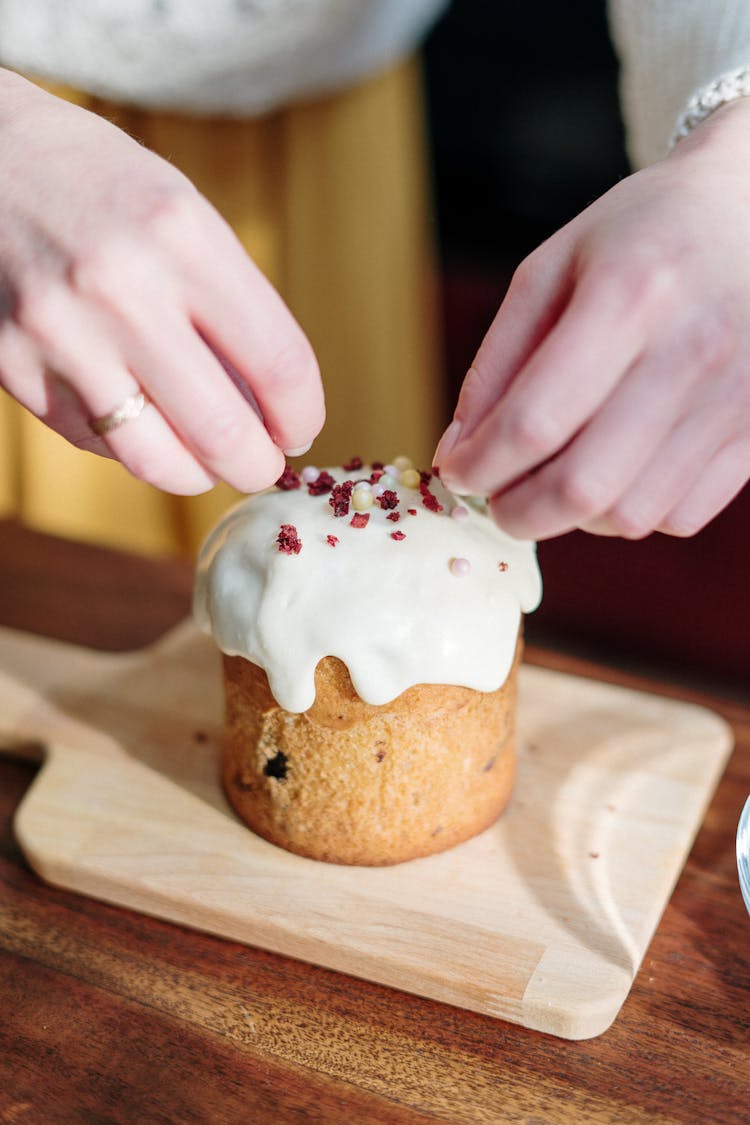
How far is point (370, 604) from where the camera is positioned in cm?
91

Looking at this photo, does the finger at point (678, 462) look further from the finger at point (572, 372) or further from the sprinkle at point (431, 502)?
the sprinkle at point (431, 502)

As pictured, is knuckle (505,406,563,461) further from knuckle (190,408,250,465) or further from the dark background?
the dark background

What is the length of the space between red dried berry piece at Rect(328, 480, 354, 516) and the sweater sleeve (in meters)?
0.48

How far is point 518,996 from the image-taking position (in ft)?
2.77

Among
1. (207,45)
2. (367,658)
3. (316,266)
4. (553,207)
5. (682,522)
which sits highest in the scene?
(207,45)

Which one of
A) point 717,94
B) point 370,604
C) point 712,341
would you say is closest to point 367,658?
point 370,604

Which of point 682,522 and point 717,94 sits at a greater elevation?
point 717,94

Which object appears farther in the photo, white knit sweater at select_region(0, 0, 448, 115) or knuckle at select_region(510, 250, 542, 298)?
white knit sweater at select_region(0, 0, 448, 115)

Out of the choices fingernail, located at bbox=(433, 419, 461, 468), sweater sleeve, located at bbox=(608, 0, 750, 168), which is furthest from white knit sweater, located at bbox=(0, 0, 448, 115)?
fingernail, located at bbox=(433, 419, 461, 468)

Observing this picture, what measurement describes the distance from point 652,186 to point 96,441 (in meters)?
0.45

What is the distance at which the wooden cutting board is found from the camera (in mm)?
883

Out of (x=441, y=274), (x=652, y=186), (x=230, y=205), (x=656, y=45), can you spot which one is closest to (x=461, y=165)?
(x=441, y=274)

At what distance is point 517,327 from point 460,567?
0.75 feet

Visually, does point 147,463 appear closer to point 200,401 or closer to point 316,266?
point 200,401
